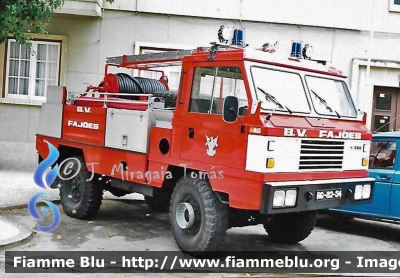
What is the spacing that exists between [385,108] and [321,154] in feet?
27.7

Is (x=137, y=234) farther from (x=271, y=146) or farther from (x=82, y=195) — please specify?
(x=271, y=146)

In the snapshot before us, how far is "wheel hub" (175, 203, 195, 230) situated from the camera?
Result: 639 cm

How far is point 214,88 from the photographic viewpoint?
21.3 ft

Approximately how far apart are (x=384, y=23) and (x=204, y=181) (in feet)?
30.7

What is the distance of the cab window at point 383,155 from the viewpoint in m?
8.10

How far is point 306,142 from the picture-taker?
6.12 m

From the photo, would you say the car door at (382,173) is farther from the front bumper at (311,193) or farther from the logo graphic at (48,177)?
the logo graphic at (48,177)

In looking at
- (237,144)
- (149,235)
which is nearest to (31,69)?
(149,235)

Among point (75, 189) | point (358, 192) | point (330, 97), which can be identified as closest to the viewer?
point (358, 192)

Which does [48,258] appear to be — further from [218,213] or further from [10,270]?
[218,213]

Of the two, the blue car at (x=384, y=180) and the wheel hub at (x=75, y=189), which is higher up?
the blue car at (x=384, y=180)

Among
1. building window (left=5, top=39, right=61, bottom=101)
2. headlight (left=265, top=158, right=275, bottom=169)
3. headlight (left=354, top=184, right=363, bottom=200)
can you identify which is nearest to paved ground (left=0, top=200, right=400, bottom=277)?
headlight (left=354, top=184, right=363, bottom=200)

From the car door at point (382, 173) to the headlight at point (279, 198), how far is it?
8.75 ft

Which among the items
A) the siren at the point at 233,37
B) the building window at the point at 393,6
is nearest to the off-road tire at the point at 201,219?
the siren at the point at 233,37
